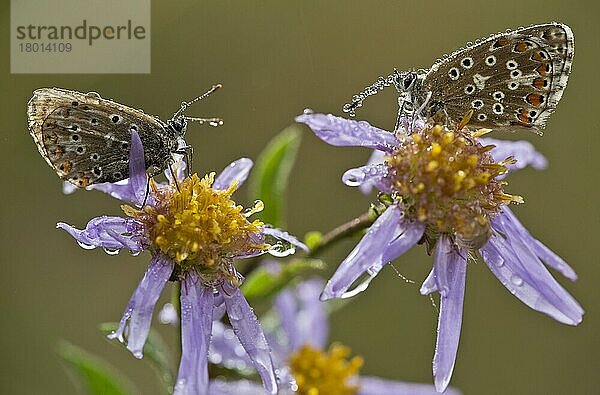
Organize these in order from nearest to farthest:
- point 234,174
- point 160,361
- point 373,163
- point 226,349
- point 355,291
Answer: point 355,291
point 373,163
point 234,174
point 160,361
point 226,349

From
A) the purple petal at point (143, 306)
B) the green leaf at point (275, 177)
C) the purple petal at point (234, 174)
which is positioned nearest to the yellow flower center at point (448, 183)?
the purple petal at point (234, 174)

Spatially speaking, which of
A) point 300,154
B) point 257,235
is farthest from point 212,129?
point 257,235

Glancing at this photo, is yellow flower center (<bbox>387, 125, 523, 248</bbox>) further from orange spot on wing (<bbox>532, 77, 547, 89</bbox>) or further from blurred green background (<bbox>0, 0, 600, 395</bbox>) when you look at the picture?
blurred green background (<bbox>0, 0, 600, 395</bbox>)

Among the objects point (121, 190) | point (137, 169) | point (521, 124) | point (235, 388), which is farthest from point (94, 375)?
point (521, 124)

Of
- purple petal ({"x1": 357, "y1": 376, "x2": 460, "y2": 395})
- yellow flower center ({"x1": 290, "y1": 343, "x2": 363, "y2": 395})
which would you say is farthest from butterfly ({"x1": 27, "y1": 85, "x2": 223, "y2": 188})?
purple petal ({"x1": 357, "y1": 376, "x2": 460, "y2": 395})

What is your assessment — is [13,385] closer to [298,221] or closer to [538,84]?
[298,221]

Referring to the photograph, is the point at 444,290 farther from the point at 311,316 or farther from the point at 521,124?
the point at 311,316

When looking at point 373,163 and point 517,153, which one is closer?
point 373,163
